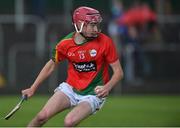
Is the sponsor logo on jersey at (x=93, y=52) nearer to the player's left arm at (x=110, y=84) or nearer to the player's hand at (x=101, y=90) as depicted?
the player's left arm at (x=110, y=84)

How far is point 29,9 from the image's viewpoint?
87.1 feet

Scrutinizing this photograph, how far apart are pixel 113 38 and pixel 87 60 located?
13.2m

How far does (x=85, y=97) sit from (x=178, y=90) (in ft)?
43.0

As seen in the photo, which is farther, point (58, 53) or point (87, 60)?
point (58, 53)

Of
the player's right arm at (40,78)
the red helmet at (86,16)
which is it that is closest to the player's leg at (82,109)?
the player's right arm at (40,78)

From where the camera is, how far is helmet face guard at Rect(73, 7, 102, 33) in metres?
12.8

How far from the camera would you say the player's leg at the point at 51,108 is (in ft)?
41.3

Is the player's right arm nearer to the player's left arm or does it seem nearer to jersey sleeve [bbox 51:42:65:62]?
jersey sleeve [bbox 51:42:65:62]

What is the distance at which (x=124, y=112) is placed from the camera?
20281 mm

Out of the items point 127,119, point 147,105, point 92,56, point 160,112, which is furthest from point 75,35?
point 147,105

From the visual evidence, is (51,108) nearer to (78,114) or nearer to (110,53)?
(78,114)

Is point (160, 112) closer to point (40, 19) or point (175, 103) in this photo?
point (175, 103)

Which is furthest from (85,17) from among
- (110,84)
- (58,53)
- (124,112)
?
(124,112)

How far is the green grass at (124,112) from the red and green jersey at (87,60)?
3.85 m
